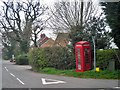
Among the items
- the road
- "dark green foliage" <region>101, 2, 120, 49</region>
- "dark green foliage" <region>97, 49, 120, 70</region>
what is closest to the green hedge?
"dark green foliage" <region>97, 49, 120, 70</region>

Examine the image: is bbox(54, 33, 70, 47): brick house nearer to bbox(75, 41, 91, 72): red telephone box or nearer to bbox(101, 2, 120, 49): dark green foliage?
bbox(75, 41, 91, 72): red telephone box

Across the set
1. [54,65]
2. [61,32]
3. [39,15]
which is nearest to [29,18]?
[39,15]

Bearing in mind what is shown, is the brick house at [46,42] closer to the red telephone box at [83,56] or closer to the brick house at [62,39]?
the brick house at [62,39]

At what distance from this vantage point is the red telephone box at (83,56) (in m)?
13.9

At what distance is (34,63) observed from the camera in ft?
65.4

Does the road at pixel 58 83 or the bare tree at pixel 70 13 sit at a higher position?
the bare tree at pixel 70 13

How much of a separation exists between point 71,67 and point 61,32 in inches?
225

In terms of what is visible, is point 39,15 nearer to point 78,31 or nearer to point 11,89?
point 78,31

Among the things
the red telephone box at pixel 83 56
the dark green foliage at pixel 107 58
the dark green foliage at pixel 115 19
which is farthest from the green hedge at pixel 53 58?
the dark green foliage at pixel 115 19

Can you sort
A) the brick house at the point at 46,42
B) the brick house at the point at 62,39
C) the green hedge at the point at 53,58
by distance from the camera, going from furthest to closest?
the brick house at the point at 46,42 → the brick house at the point at 62,39 → the green hedge at the point at 53,58

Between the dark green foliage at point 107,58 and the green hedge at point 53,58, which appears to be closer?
the dark green foliage at point 107,58

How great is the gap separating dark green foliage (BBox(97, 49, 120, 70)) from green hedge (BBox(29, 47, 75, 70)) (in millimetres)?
3089

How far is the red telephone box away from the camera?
546 inches

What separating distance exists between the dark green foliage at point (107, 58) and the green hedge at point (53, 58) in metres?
3.09
